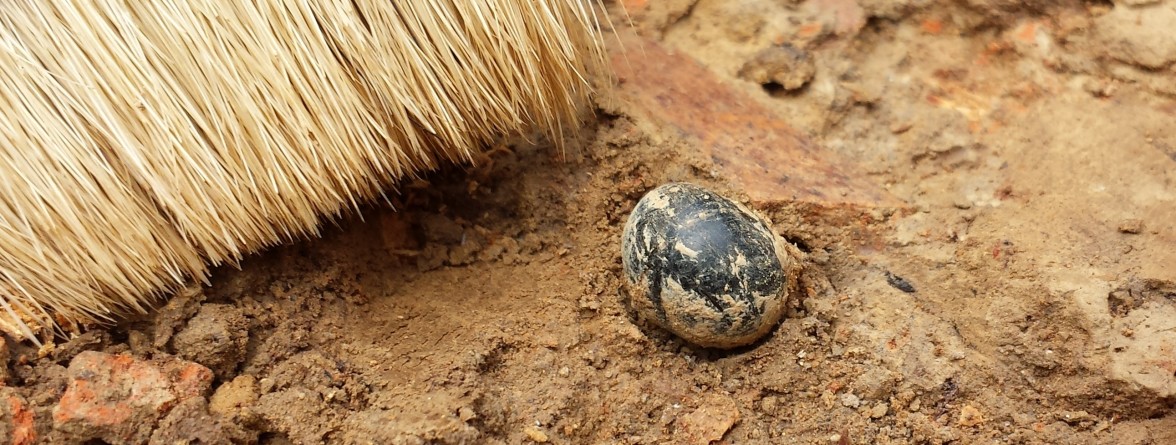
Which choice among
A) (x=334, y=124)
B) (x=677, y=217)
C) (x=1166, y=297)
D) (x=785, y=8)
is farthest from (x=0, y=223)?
(x=1166, y=297)

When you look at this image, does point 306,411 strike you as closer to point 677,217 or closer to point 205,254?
point 205,254

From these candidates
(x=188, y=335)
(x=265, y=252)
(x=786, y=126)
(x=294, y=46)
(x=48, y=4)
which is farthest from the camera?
(x=786, y=126)

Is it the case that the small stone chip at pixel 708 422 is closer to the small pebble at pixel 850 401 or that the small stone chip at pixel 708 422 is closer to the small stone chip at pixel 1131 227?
the small pebble at pixel 850 401

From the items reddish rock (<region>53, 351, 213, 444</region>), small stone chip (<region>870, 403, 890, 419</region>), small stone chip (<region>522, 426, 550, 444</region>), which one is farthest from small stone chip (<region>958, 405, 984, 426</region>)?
reddish rock (<region>53, 351, 213, 444</region>)

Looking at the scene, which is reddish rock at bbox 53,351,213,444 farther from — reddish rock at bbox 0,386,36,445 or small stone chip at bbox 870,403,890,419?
small stone chip at bbox 870,403,890,419

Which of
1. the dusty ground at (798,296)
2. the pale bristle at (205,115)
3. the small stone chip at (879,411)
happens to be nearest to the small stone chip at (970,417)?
the dusty ground at (798,296)
